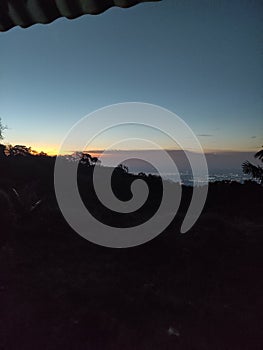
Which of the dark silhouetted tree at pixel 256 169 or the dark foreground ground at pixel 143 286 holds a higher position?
the dark silhouetted tree at pixel 256 169

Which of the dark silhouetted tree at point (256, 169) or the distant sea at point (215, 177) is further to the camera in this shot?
the distant sea at point (215, 177)

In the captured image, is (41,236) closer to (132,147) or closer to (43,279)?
(43,279)

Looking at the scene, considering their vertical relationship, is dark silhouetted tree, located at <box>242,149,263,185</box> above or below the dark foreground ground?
above

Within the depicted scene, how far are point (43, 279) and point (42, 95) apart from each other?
4.59 ft

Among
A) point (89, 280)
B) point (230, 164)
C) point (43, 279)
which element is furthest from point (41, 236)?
point (230, 164)

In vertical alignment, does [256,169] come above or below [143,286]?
above

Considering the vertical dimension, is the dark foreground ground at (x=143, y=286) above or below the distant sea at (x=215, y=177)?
below

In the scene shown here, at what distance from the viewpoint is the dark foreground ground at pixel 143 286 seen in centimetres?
173

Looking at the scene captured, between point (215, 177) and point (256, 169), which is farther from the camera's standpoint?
point (215, 177)

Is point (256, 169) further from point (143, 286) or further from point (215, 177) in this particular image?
point (143, 286)

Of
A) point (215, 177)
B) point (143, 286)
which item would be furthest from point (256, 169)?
point (143, 286)

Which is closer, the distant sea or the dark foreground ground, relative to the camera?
the dark foreground ground

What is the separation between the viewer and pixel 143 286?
1.93 metres

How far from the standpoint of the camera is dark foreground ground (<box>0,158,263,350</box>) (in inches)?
67.9
